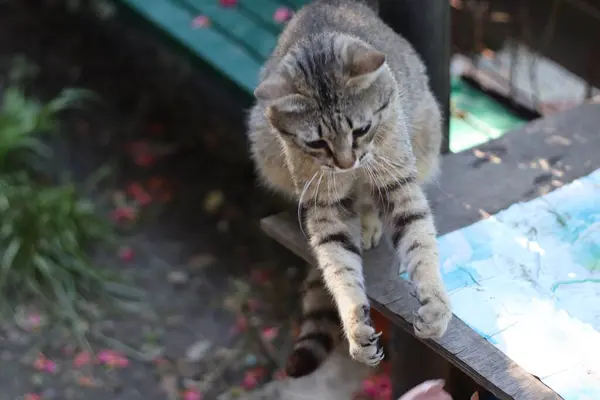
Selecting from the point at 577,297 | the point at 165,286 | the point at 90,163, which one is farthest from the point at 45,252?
the point at 577,297

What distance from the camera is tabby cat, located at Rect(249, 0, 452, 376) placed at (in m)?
1.63

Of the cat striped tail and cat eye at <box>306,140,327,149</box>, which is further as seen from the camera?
the cat striped tail

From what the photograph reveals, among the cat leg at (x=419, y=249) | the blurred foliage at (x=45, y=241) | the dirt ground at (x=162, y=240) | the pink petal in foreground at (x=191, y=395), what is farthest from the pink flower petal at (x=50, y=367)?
the cat leg at (x=419, y=249)

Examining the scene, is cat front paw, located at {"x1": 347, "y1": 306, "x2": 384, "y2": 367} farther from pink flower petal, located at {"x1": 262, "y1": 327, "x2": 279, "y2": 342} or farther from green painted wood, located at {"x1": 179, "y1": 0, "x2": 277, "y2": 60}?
green painted wood, located at {"x1": 179, "y1": 0, "x2": 277, "y2": 60}

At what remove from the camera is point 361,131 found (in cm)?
165

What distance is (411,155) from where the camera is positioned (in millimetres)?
1854

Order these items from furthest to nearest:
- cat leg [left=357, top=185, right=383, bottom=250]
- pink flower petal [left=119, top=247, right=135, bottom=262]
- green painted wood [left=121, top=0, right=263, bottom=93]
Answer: pink flower petal [left=119, top=247, right=135, bottom=262], green painted wood [left=121, top=0, right=263, bottom=93], cat leg [left=357, top=185, right=383, bottom=250]

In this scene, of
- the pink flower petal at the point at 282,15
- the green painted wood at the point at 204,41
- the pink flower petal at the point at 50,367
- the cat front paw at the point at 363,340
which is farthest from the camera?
the pink flower petal at the point at 282,15

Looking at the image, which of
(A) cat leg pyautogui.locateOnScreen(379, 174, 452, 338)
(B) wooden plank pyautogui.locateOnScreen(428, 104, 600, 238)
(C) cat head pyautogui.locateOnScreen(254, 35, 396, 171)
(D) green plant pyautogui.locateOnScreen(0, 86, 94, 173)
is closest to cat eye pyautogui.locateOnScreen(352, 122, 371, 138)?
(C) cat head pyautogui.locateOnScreen(254, 35, 396, 171)

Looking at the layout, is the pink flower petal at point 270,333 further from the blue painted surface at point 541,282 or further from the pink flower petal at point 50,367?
the blue painted surface at point 541,282

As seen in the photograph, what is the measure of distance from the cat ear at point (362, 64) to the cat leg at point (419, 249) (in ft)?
0.98

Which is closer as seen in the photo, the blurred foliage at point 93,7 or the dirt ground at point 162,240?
the dirt ground at point 162,240

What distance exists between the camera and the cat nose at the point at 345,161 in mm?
1620

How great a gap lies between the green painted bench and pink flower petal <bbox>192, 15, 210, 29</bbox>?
0.01 metres
